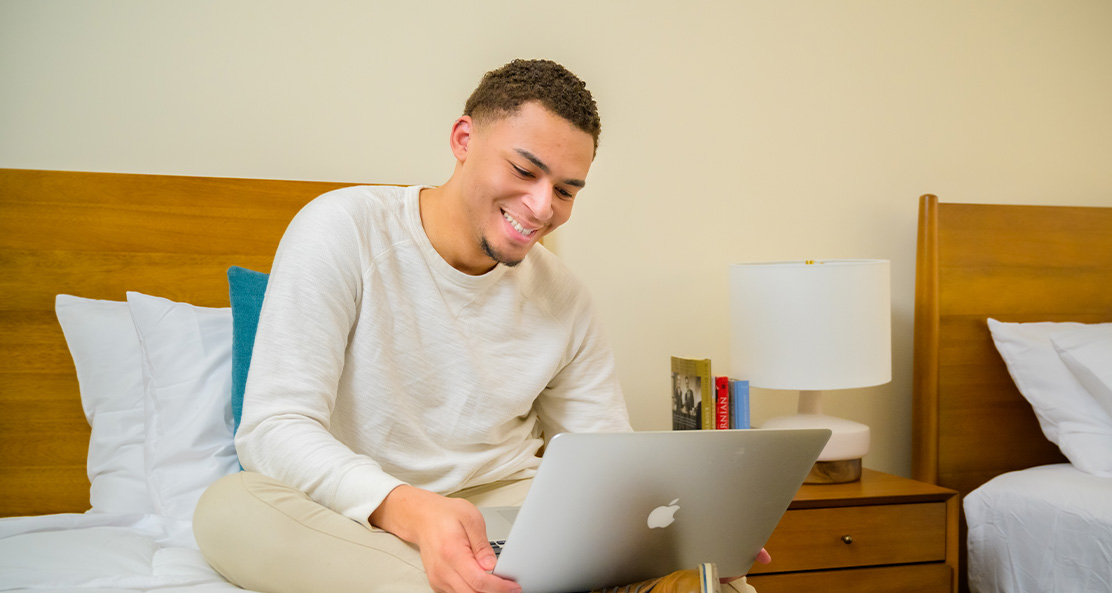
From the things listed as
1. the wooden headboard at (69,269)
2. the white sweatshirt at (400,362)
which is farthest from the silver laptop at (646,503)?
the wooden headboard at (69,269)

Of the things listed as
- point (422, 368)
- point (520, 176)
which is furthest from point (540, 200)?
point (422, 368)

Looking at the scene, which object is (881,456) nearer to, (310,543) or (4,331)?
(310,543)

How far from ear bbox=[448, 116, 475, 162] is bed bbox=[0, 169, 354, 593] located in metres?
0.59

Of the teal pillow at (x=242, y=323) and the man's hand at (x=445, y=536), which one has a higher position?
the teal pillow at (x=242, y=323)

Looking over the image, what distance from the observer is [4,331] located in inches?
62.4

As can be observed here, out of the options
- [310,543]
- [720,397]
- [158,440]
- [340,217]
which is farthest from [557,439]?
[720,397]

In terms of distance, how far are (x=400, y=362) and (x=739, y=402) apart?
0.87 meters

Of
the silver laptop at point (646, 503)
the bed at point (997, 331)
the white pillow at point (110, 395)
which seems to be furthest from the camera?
the bed at point (997, 331)

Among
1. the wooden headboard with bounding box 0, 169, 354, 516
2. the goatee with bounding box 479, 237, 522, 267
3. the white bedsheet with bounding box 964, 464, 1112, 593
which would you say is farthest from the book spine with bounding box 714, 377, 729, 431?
the wooden headboard with bounding box 0, 169, 354, 516

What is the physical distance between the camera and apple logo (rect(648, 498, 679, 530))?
86cm

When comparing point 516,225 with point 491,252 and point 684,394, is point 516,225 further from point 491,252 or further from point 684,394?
point 684,394

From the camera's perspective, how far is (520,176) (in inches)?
47.3

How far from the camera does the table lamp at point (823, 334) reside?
1.75 m

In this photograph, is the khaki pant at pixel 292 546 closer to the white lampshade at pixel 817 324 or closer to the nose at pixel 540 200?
the nose at pixel 540 200
